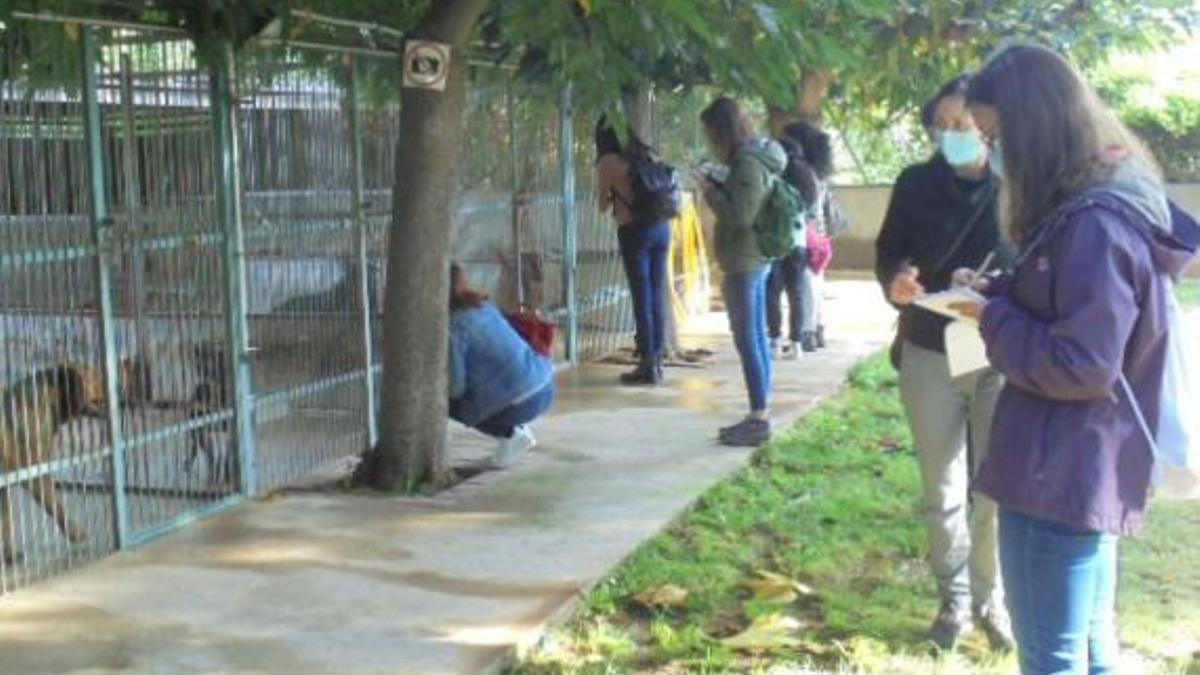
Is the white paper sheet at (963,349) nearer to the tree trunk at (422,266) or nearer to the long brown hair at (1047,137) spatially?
the long brown hair at (1047,137)

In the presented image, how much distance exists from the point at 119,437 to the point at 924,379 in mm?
3076

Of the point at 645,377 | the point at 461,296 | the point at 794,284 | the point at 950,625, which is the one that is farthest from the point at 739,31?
the point at 794,284

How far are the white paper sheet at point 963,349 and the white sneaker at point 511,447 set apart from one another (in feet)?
12.1

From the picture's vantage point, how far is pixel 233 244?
6285mm

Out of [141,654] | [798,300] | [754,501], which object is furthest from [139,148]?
[798,300]

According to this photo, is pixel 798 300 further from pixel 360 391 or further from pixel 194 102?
pixel 194 102

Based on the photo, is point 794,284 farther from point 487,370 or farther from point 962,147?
point 962,147

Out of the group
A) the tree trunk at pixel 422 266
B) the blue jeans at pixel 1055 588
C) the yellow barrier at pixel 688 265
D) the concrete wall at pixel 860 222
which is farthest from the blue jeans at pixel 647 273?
the concrete wall at pixel 860 222

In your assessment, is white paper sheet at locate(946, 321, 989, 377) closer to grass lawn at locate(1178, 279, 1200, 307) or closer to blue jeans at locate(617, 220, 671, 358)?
blue jeans at locate(617, 220, 671, 358)

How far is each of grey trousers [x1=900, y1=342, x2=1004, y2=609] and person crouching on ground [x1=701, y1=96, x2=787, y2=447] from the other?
2.76 meters

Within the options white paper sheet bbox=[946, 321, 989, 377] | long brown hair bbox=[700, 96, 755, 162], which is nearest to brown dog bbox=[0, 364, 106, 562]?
white paper sheet bbox=[946, 321, 989, 377]

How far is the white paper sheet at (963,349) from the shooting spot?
3713 mm

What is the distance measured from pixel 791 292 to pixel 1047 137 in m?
7.24

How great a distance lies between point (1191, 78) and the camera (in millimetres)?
19625
